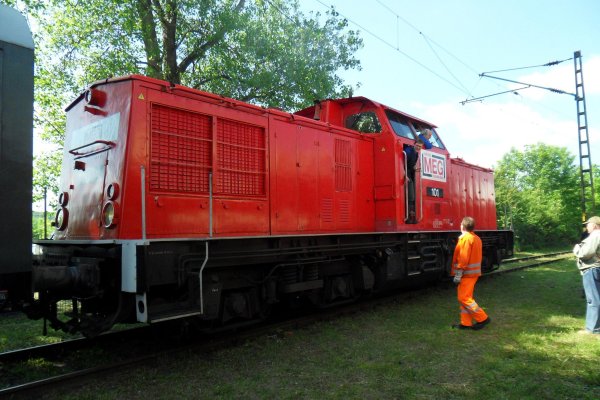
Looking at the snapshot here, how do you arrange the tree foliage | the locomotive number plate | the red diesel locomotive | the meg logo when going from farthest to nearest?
1. the tree foliage
2. the locomotive number plate
3. the meg logo
4. the red diesel locomotive

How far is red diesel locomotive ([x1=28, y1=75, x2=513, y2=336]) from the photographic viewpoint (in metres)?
4.46

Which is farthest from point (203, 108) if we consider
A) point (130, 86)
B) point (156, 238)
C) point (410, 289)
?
point (410, 289)

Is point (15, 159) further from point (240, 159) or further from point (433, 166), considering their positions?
point (433, 166)

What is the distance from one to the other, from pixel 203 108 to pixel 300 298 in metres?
3.32

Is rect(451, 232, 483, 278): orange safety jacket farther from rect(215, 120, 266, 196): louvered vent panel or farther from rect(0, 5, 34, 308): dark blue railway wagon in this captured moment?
rect(0, 5, 34, 308): dark blue railway wagon

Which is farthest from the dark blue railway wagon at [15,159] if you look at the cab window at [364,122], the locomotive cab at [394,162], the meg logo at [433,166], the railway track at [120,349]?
the meg logo at [433,166]

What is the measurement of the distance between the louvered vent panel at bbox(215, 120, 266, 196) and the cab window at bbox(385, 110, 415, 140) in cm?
320

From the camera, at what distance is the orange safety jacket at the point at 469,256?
6398 millimetres

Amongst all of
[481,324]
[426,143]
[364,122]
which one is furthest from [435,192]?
[481,324]

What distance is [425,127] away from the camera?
30.9 feet

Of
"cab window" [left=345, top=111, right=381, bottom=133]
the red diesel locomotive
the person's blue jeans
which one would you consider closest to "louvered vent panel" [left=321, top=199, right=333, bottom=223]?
the red diesel locomotive

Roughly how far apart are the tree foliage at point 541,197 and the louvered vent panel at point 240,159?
2294 centimetres

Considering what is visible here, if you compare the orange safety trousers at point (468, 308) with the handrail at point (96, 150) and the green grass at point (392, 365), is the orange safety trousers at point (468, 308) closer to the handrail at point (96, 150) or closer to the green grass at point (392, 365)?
the green grass at point (392, 365)

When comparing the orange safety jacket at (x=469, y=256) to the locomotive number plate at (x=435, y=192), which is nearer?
the orange safety jacket at (x=469, y=256)
